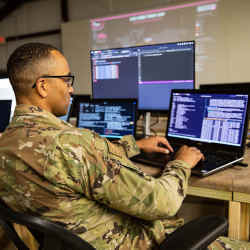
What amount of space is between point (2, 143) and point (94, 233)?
33 centimetres

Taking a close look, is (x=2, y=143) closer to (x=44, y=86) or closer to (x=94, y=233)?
(x=44, y=86)

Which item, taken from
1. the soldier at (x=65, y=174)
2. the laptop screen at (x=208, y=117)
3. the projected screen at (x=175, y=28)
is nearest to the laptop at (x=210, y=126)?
the laptop screen at (x=208, y=117)

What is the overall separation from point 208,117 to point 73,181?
882mm

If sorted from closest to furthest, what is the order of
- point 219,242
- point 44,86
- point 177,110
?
→ point 44,86 < point 219,242 < point 177,110

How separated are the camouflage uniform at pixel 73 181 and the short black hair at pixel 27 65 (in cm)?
8

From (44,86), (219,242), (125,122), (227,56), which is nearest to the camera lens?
(44,86)

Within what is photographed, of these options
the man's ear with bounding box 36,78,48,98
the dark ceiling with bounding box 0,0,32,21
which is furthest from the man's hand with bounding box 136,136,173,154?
the dark ceiling with bounding box 0,0,32,21

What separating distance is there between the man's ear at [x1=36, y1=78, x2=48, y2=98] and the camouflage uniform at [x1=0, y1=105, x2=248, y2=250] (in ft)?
0.20

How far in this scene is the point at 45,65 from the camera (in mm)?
720

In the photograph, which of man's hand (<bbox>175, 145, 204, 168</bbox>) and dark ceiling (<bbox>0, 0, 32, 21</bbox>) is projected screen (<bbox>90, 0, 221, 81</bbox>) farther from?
man's hand (<bbox>175, 145, 204, 168</bbox>)

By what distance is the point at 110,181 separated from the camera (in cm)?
62

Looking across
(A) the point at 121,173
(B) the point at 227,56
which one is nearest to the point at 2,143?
(A) the point at 121,173

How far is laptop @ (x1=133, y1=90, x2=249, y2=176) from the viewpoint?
44.9 inches

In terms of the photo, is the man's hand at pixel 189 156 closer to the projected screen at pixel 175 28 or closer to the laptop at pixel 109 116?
the laptop at pixel 109 116
